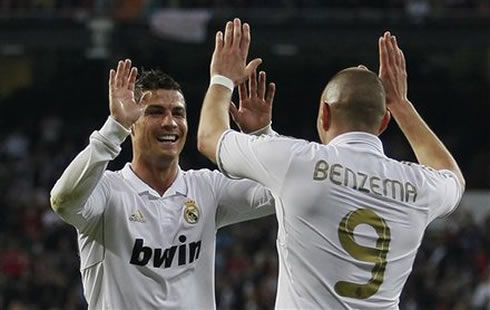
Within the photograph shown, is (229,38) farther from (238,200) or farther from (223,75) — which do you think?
(238,200)

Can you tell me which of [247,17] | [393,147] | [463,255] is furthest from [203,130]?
[393,147]

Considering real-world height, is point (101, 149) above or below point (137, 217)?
above

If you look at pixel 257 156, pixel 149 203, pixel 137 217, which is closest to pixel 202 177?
pixel 149 203

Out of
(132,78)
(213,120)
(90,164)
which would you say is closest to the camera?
(213,120)

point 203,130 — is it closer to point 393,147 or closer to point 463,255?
point 463,255

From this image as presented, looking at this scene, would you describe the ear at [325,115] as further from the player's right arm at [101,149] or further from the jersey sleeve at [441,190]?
the player's right arm at [101,149]

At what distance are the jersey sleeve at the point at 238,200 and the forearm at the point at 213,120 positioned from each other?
1122 mm

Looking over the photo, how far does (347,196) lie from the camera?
5.02m

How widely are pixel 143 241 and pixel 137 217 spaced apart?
5.2 inches

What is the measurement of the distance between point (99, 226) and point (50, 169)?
17.4m

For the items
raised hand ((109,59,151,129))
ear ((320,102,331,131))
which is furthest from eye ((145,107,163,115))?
ear ((320,102,331,131))

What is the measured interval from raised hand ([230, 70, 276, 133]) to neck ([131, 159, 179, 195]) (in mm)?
493

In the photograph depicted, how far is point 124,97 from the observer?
5.84 metres

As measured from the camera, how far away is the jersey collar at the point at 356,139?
5062 millimetres
